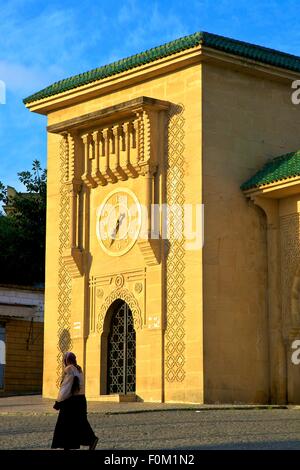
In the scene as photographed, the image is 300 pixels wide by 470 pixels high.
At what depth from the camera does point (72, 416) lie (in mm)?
12156

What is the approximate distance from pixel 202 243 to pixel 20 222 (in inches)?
753

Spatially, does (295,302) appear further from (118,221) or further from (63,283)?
(63,283)

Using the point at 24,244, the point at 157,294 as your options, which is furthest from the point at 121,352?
the point at 24,244

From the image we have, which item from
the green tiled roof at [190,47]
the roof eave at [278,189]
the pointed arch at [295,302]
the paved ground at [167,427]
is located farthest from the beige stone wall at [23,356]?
the pointed arch at [295,302]

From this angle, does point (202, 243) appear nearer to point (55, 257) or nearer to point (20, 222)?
point (55, 257)

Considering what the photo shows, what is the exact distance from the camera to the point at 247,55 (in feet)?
69.5

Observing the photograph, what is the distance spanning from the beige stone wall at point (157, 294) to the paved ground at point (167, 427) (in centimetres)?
126

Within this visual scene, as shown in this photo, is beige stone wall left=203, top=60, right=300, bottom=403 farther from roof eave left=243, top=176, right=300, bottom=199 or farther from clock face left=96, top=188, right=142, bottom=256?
clock face left=96, top=188, right=142, bottom=256

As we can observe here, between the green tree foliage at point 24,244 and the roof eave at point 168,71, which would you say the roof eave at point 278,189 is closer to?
the roof eave at point 168,71

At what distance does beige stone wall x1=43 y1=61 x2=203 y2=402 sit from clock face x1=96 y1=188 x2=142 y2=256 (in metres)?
0.16

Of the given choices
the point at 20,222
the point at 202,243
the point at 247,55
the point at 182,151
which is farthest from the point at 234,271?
the point at 20,222

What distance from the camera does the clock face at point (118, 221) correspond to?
71.5 feet

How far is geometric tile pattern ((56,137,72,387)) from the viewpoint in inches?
909

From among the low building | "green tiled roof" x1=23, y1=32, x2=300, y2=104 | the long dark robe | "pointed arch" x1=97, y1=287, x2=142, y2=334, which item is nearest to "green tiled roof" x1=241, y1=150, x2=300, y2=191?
"green tiled roof" x1=23, y1=32, x2=300, y2=104
